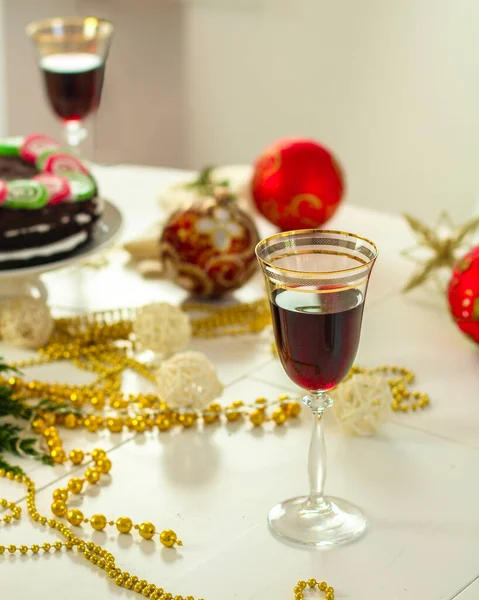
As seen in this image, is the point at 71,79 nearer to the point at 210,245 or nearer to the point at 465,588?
the point at 210,245

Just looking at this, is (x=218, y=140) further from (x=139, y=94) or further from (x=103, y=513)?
(x=103, y=513)

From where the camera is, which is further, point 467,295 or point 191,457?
point 467,295

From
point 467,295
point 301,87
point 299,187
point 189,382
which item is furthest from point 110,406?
point 301,87

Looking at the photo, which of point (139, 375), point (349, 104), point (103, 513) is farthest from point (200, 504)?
point (349, 104)

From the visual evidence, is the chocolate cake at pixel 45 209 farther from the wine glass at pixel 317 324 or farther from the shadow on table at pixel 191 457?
the wine glass at pixel 317 324

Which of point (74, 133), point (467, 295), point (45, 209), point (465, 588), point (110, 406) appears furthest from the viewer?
point (74, 133)

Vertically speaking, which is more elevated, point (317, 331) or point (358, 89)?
point (317, 331)

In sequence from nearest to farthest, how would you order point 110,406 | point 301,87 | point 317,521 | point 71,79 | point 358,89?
point 317,521
point 110,406
point 71,79
point 358,89
point 301,87

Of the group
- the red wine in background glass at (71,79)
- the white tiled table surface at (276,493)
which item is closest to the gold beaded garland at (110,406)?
the white tiled table surface at (276,493)
